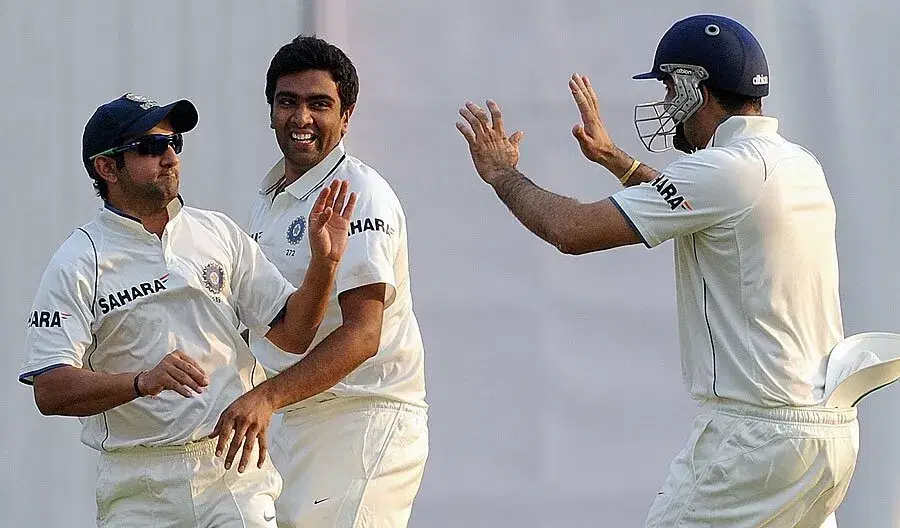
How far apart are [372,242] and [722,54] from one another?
0.80 m

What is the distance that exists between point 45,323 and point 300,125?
2.43 feet

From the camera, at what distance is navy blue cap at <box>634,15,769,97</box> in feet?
8.57

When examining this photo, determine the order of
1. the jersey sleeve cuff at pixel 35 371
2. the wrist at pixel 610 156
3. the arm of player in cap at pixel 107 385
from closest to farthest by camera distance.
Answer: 1. the arm of player in cap at pixel 107 385
2. the jersey sleeve cuff at pixel 35 371
3. the wrist at pixel 610 156

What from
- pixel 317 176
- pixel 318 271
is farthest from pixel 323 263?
pixel 317 176

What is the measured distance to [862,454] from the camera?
3766 millimetres

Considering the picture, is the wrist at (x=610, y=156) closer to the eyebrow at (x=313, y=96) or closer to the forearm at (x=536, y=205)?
the forearm at (x=536, y=205)

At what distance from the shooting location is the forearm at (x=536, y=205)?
2551 millimetres

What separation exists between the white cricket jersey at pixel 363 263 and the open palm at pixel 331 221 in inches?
3.5

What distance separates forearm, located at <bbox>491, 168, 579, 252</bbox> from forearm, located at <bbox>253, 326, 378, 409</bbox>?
0.40 metres

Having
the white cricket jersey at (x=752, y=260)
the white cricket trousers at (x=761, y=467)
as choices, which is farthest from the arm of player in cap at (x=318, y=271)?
the white cricket trousers at (x=761, y=467)

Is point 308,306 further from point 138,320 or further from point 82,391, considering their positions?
point 82,391

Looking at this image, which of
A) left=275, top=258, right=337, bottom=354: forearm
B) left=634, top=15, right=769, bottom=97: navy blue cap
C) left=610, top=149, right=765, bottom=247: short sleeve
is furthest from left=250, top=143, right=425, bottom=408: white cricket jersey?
left=634, top=15, right=769, bottom=97: navy blue cap

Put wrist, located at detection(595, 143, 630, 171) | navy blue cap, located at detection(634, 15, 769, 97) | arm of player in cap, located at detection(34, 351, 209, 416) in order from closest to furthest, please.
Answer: arm of player in cap, located at detection(34, 351, 209, 416), navy blue cap, located at detection(634, 15, 769, 97), wrist, located at detection(595, 143, 630, 171)

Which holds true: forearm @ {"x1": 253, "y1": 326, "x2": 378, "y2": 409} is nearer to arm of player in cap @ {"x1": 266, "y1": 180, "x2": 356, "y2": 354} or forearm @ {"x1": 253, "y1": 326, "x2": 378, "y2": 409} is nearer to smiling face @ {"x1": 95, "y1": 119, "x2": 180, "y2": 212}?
arm of player in cap @ {"x1": 266, "y1": 180, "x2": 356, "y2": 354}
